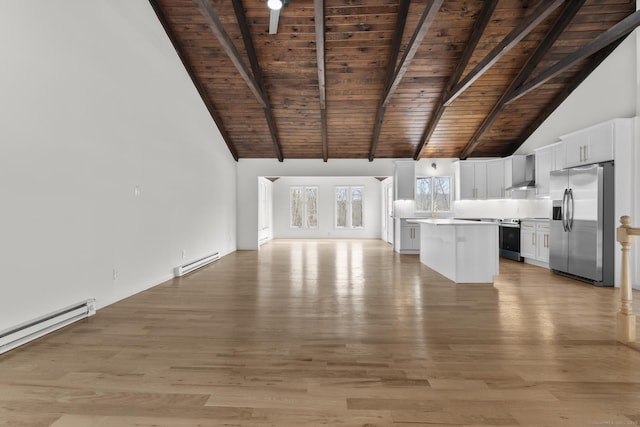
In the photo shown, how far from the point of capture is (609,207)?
475cm

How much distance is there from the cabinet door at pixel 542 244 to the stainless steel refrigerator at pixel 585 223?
553mm

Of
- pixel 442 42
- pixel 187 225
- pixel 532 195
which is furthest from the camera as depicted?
pixel 532 195

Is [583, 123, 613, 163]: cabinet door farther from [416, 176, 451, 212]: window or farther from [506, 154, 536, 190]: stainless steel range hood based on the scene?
[416, 176, 451, 212]: window

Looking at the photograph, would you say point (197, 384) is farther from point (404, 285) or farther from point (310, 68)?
point (310, 68)

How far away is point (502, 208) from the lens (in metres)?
8.17

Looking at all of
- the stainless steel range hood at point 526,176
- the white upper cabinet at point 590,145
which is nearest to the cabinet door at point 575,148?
the white upper cabinet at point 590,145

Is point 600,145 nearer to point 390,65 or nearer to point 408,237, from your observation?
point 390,65

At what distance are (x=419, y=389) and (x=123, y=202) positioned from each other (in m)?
3.88

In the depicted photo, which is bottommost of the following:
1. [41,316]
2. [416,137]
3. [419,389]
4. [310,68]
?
[419,389]

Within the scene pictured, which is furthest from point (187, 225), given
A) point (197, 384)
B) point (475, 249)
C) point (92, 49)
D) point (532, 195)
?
point (532, 195)

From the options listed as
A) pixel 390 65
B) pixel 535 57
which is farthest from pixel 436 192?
pixel 390 65

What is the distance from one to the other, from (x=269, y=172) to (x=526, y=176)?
246 inches

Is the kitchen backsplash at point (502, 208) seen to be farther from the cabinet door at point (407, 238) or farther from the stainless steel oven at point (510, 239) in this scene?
the cabinet door at point (407, 238)

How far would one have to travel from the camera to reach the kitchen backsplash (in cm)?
743
